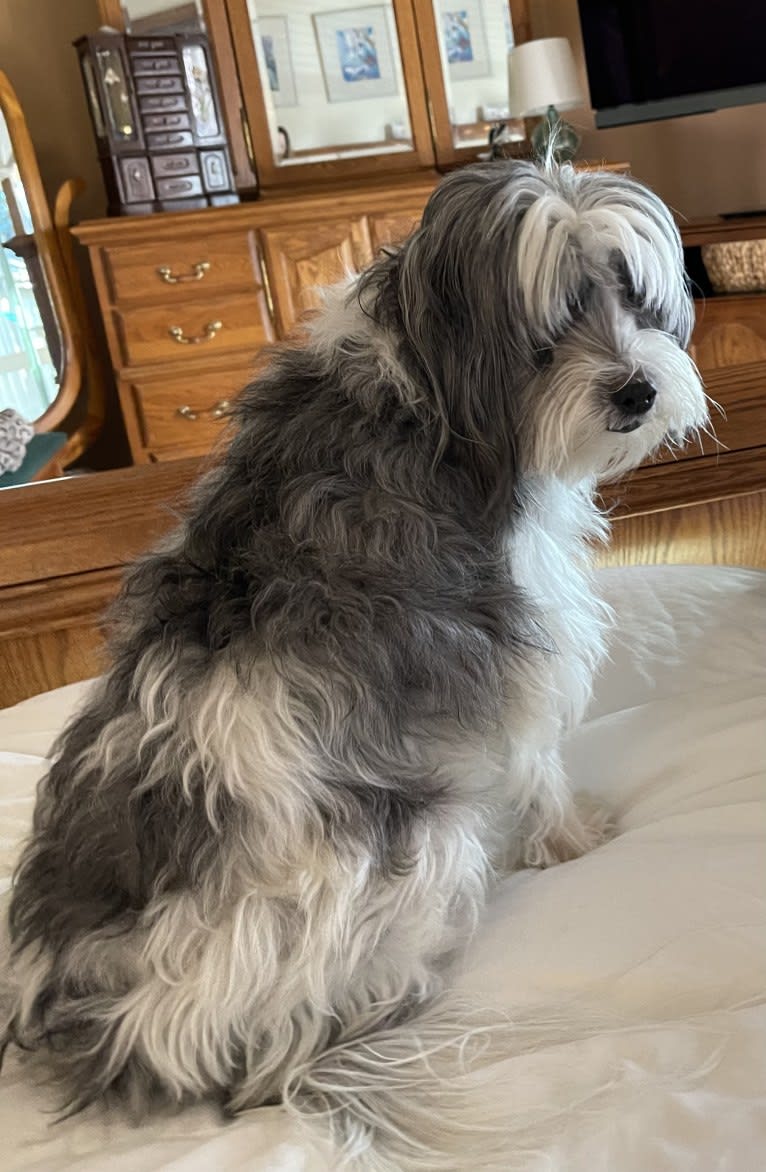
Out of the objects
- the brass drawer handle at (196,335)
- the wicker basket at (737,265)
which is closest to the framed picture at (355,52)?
the brass drawer handle at (196,335)

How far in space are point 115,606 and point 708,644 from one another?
642mm

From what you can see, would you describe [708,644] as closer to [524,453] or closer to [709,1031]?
[524,453]

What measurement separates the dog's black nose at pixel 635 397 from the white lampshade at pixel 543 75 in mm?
3068

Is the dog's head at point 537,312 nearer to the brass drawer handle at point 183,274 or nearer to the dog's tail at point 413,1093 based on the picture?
the dog's tail at point 413,1093

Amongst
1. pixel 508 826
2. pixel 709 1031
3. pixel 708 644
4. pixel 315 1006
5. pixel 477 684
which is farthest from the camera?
pixel 708 644

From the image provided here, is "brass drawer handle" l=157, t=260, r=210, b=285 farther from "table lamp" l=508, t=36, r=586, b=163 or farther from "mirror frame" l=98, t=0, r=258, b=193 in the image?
"table lamp" l=508, t=36, r=586, b=163

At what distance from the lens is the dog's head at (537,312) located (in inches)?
36.4

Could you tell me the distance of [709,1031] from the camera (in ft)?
2.30

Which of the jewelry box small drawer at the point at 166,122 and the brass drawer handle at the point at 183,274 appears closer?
the brass drawer handle at the point at 183,274

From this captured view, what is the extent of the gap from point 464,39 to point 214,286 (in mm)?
1320

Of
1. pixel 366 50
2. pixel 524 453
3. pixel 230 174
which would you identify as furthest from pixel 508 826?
pixel 366 50

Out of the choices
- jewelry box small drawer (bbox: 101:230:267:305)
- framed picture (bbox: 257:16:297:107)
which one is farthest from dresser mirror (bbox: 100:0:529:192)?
jewelry box small drawer (bbox: 101:230:267:305)

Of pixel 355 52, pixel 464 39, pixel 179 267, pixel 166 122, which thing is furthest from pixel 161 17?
pixel 464 39

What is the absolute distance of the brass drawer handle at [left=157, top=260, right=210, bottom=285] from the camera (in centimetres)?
350
